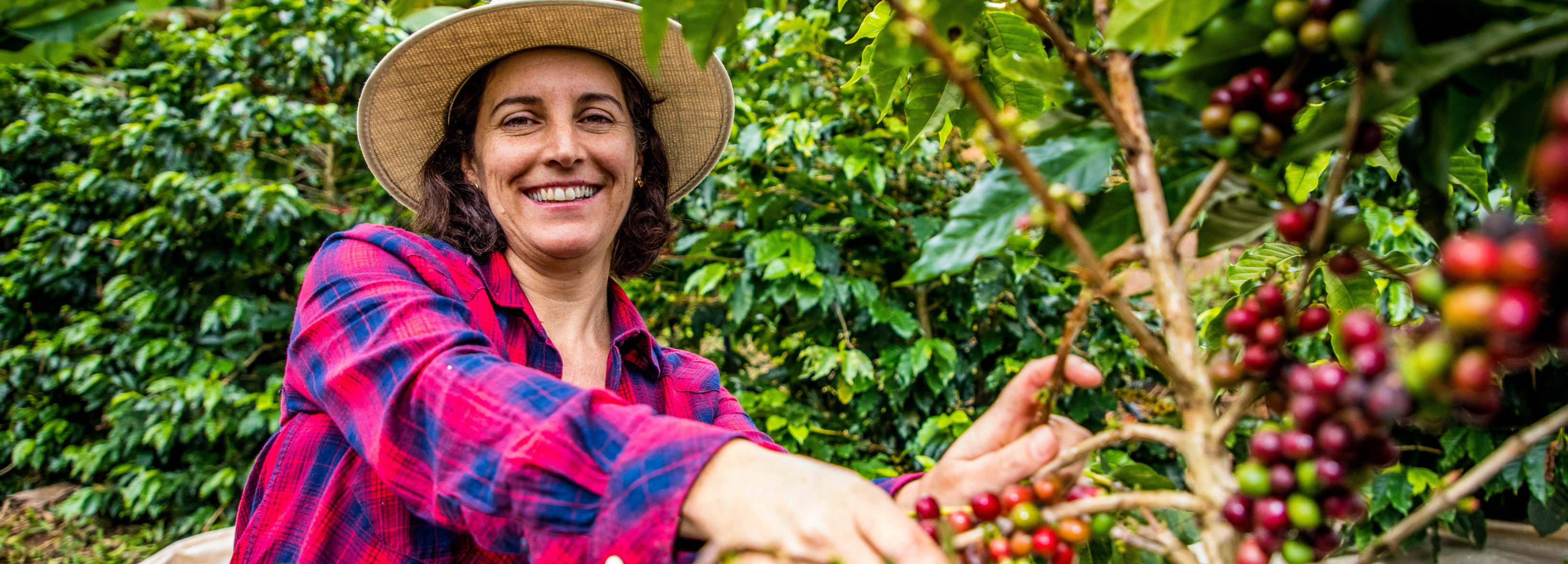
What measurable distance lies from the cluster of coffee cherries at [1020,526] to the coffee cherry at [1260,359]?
0.14 m

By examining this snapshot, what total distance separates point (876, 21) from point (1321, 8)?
609 mm

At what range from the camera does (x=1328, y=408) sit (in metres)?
0.48

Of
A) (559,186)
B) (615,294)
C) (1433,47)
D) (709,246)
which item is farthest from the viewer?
(709,246)

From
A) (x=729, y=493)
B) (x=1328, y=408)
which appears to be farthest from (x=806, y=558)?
(x=1328, y=408)

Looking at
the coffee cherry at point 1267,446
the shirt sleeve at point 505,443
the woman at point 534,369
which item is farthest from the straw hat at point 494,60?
the coffee cherry at point 1267,446

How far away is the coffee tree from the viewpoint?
0.41 m

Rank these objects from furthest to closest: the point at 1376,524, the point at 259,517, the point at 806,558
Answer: the point at 1376,524 < the point at 259,517 < the point at 806,558

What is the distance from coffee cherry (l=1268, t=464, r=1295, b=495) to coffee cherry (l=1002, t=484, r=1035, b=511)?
0.15 meters

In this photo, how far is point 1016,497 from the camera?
0.60 meters

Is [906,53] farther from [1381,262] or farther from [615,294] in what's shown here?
[615,294]

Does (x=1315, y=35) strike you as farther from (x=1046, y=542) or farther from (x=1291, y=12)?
(x=1046, y=542)

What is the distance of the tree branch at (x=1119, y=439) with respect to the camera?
0.56m

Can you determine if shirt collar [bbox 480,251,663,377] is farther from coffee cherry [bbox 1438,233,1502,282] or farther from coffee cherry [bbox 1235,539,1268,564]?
coffee cherry [bbox 1438,233,1502,282]

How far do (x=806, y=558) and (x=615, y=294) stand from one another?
130cm
